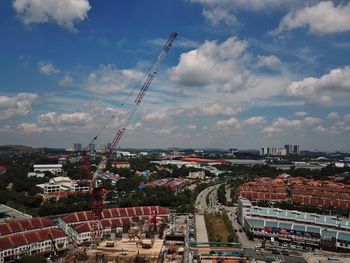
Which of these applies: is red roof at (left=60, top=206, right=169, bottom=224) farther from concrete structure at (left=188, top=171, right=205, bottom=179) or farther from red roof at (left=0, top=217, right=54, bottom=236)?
concrete structure at (left=188, top=171, right=205, bottom=179)

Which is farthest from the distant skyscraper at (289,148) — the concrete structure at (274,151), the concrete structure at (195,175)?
the concrete structure at (195,175)

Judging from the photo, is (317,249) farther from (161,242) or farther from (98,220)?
(98,220)

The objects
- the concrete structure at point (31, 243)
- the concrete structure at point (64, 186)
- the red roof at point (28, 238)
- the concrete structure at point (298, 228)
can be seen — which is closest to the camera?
the concrete structure at point (31, 243)

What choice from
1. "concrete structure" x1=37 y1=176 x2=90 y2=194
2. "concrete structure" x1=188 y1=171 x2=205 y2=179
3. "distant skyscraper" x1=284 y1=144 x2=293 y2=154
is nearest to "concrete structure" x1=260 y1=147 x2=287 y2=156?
"distant skyscraper" x1=284 y1=144 x2=293 y2=154

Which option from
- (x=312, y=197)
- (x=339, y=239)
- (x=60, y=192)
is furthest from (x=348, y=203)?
(x=60, y=192)

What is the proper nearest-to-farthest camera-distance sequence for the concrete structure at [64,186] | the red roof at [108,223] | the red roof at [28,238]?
the red roof at [28,238] → the red roof at [108,223] → the concrete structure at [64,186]

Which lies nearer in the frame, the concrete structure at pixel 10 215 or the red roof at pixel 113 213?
the red roof at pixel 113 213

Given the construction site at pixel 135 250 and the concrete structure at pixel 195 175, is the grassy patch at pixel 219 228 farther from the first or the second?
the concrete structure at pixel 195 175

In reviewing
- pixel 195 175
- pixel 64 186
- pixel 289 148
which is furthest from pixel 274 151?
pixel 64 186
